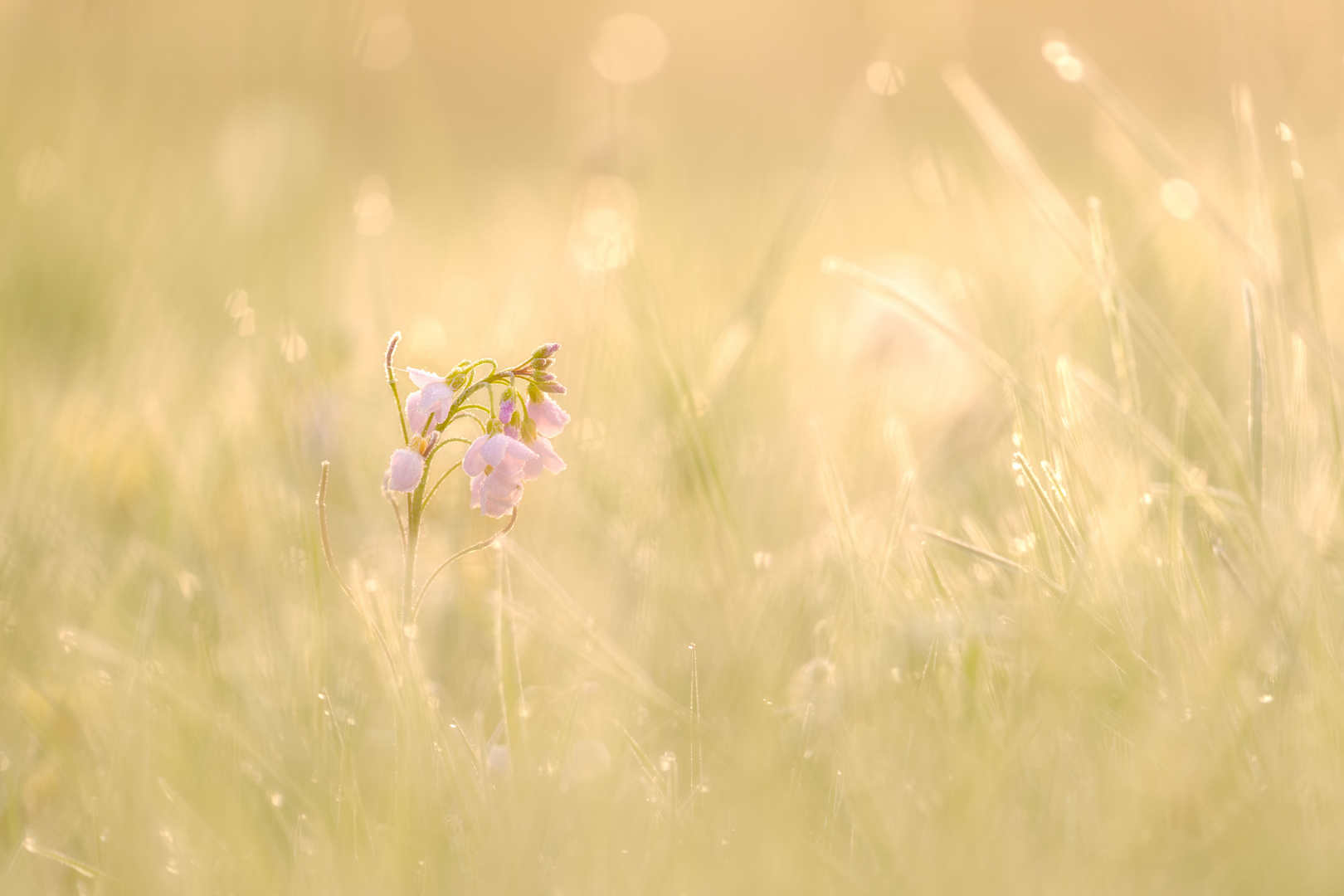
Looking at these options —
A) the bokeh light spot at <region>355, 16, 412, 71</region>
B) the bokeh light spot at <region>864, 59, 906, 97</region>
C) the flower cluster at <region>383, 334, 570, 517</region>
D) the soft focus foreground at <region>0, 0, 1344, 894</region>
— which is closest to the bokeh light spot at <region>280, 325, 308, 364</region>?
the soft focus foreground at <region>0, 0, 1344, 894</region>

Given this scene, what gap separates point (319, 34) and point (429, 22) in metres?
7.07

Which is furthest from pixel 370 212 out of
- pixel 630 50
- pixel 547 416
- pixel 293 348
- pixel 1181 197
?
pixel 1181 197

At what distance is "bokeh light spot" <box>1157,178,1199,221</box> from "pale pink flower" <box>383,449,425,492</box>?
1005 millimetres

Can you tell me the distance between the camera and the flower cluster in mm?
1300

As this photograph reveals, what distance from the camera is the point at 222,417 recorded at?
206 centimetres

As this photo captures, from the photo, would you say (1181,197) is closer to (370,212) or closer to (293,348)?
(293,348)

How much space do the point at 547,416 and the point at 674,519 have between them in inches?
16.9

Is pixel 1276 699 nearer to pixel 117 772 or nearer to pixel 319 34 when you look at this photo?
pixel 117 772

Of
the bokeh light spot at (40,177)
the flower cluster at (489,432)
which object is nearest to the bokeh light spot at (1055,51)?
the flower cluster at (489,432)

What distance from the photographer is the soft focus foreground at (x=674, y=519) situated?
1140 mm

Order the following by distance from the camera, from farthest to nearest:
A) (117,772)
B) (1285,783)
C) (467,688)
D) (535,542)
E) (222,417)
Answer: (222,417)
(535,542)
(467,688)
(117,772)
(1285,783)

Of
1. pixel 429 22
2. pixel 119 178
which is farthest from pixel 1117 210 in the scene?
pixel 429 22

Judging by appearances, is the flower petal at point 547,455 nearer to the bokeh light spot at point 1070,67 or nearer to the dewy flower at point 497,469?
the dewy flower at point 497,469

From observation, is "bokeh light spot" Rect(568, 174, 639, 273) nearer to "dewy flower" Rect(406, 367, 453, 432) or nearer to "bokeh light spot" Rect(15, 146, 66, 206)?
"dewy flower" Rect(406, 367, 453, 432)
